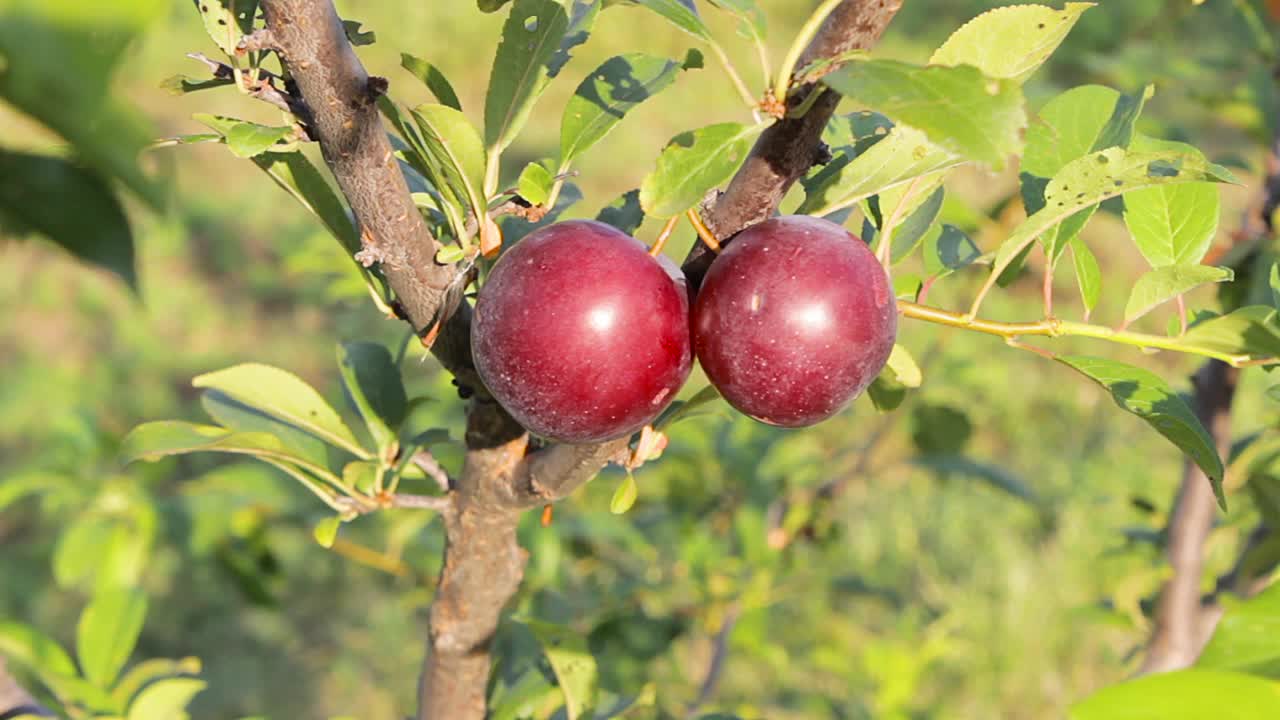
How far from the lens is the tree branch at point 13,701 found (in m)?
0.75

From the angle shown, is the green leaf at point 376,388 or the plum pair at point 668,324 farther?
the green leaf at point 376,388

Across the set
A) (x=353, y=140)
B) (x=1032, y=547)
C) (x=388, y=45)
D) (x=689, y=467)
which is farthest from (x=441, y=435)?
(x=388, y=45)

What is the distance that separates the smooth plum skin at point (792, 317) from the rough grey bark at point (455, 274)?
4 centimetres

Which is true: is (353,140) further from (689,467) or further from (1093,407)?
(1093,407)

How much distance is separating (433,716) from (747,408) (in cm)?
37

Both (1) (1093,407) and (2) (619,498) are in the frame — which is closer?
(2) (619,498)

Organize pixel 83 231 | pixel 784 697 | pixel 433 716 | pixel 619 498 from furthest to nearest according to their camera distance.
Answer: pixel 784 697, pixel 433 716, pixel 619 498, pixel 83 231

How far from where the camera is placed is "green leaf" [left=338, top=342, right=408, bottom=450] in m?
0.78

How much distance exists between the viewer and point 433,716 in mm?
767

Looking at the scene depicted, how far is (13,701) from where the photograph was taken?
0.76 m

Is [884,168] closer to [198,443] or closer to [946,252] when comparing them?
[946,252]

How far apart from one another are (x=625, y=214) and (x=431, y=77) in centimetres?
16

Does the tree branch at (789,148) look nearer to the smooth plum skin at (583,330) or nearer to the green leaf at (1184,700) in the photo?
the smooth plum skin at (583,330)

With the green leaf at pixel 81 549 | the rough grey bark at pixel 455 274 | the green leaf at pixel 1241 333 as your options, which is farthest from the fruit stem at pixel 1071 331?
the green leaf at pixel 81 549
